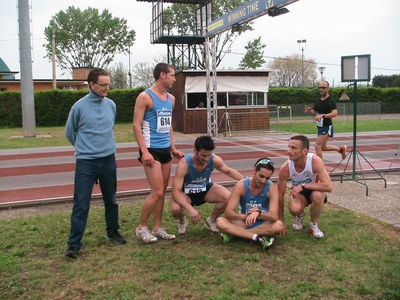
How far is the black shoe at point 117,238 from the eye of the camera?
16.5 feet

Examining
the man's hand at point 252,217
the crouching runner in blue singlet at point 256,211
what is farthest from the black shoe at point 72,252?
the man's hand at point 252,217

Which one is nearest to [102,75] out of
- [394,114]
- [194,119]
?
[194,119]

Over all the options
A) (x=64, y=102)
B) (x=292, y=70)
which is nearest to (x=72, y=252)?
(x=64, y=102)

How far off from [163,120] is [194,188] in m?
0.91

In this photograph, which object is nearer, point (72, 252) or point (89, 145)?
point (72, 252)

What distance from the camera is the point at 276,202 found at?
492 cm

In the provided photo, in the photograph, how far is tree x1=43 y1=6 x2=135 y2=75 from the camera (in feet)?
192

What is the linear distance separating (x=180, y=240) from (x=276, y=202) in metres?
1.22

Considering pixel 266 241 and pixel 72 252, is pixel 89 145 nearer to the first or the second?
pixel 72 252

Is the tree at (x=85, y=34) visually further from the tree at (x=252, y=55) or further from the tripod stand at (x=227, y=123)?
the tripod stand at (x=227, y=123)

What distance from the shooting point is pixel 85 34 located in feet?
193

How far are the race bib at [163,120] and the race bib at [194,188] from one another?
73 centimetres

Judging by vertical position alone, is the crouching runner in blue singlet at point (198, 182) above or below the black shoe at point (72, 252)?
above

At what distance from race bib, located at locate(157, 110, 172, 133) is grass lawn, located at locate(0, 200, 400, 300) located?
132 centimetres
